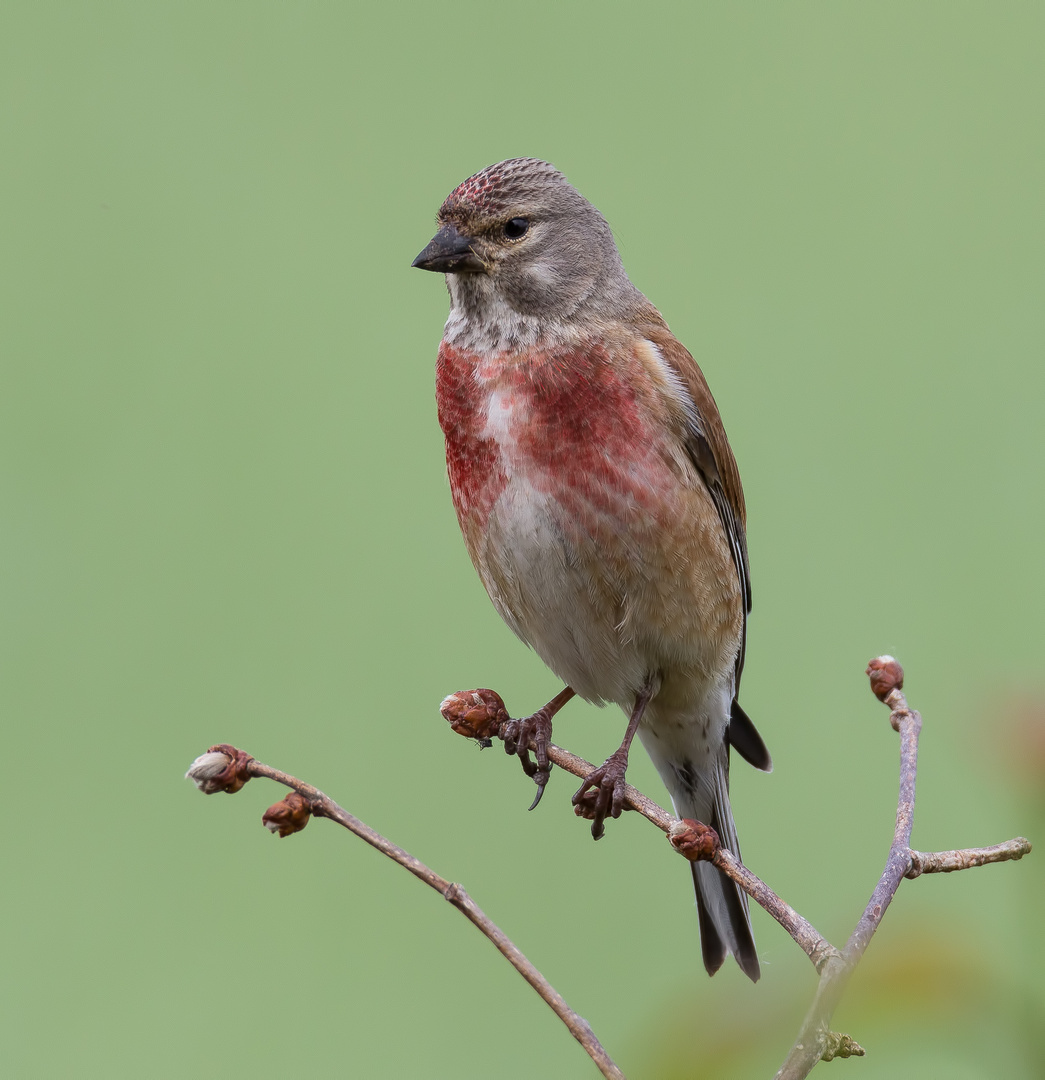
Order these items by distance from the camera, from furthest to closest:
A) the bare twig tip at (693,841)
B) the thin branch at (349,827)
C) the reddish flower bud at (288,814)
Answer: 1. the bare twig tip at (693,841)
2. the reddish flower bud at (288,814)
3. the thin branch at (349,827)

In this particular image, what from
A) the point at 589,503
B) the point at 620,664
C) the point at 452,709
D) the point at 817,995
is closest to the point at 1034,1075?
the point at 817,995

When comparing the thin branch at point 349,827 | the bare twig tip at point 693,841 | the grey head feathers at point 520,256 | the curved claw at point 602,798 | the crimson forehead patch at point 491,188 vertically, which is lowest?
the curved claw at point 602,798

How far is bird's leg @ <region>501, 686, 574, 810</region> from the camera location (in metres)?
2.57

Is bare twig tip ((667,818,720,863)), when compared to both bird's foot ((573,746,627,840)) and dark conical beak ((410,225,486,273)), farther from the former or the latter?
dark conical beak ((410,225,486,273))

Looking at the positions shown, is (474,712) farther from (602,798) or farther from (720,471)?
(720,471)

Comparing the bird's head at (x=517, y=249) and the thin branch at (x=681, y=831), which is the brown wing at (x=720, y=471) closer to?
the bird's head at (x=517, y=249)

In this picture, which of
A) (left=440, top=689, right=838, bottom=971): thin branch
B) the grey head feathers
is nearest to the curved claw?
(left=440, top=689, right=838, bottom=971): thin branch

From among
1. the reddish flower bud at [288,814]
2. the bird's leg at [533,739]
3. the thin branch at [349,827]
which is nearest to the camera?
the thin branch at [349,827]

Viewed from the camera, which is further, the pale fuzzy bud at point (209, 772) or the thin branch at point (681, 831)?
the pale fuzzy bud at point (209, 772)

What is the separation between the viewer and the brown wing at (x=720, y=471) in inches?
107

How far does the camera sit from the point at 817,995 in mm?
972

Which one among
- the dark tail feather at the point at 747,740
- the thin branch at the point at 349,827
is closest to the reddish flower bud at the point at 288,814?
the thin branch at the point at 349,827

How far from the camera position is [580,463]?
2.49 metres

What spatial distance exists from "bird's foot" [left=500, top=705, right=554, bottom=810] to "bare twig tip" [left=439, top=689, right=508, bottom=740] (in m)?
0.43
